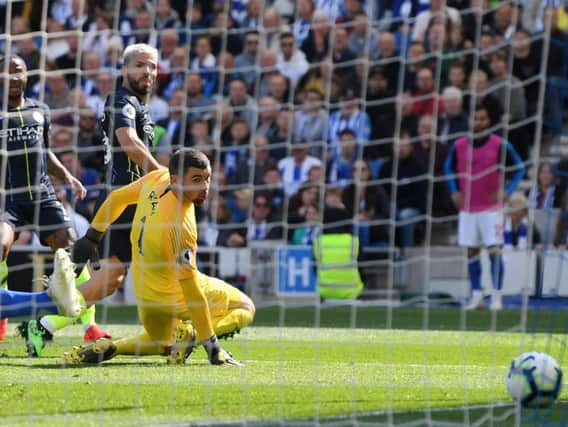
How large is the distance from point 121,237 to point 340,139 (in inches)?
218

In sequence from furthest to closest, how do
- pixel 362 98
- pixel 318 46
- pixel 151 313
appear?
pixel 318 46 < pixel 362 98 < pixel 151 313

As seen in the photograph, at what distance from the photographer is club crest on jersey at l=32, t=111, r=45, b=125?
30.7 ft

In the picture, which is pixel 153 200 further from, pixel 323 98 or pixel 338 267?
pixel 338 267

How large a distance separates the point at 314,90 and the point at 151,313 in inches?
257

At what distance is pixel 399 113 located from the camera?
14.0 metres

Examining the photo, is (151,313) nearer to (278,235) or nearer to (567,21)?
(567,21)

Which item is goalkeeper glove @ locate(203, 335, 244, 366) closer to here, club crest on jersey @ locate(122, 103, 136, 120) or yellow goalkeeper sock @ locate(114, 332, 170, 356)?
yellow goalkeeper sock @ locate(114, 332, 170, 356)

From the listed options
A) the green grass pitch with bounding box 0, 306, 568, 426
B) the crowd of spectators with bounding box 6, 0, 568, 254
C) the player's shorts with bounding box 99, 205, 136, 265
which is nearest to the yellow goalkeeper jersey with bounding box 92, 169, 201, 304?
the green grass pitch with bounding box 0, 306, 568, 426

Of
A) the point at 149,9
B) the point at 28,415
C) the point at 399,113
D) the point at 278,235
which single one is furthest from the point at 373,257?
the point at 28,415

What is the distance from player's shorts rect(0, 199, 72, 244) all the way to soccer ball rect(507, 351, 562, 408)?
401cm

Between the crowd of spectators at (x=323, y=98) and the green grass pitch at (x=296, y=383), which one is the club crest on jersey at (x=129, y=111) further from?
the crowd of spectators at (x=323, y=98)

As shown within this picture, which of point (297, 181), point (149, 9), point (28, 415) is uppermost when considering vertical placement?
point (149, 9)

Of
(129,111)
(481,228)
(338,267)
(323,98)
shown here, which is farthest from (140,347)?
(338,267)

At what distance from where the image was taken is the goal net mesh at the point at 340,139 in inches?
520
